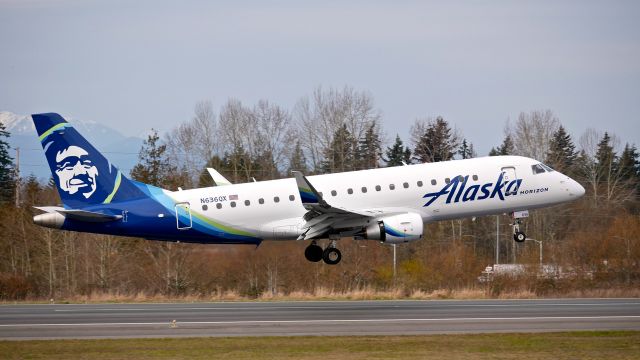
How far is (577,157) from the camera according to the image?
103 meters

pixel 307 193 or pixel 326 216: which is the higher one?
pixel 307 193

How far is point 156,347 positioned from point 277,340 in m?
3.74

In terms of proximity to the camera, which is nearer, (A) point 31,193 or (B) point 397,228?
(B) point 397,228

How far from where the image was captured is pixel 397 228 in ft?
144

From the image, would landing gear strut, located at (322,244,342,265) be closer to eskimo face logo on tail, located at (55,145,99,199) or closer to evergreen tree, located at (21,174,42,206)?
eskimo face logo on tail, located at (55,145,99,199)

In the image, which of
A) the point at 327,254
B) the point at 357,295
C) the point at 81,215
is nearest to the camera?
the point at 81,215

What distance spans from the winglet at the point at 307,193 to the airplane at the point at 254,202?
3.69ft

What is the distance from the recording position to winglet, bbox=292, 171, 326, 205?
4219 centimetres

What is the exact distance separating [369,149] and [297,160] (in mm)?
7354

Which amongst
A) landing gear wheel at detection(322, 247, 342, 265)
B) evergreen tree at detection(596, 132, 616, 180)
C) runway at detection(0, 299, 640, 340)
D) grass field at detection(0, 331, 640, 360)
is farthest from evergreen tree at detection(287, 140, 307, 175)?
grass field at detection(0, 331, 640, 360)

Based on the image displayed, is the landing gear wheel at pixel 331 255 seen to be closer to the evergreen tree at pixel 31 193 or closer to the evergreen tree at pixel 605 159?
the evergreen tree at pixel 31 193

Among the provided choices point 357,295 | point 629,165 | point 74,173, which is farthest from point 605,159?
point 74,173

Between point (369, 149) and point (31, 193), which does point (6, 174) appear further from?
point (369, 149)

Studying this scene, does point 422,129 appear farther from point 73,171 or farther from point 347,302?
point 73,171
